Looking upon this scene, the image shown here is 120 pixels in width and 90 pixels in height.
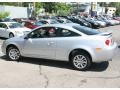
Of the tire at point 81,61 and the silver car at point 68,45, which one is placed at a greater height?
the silver car at point 68,45

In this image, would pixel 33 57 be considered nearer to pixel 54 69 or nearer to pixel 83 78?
pixel 54 69

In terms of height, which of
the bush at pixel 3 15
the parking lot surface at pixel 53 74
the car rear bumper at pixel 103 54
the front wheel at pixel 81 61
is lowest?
the parking lot surface at pixel 53 74

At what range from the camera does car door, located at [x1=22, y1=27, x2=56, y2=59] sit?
935 cm

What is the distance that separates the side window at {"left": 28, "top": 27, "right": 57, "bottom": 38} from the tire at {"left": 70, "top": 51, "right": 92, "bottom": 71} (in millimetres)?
1065

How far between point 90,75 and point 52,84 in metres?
1.51

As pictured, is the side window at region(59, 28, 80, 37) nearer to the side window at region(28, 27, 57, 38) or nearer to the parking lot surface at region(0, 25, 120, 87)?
the side window at region(28, 27, 57, 38)

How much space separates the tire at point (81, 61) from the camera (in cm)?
876

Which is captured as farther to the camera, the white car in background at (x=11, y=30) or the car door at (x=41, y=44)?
the white car in background at (x=11, y=30)

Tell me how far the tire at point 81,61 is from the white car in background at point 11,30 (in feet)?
31.2

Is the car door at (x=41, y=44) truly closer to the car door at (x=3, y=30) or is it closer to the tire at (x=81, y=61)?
the tire at (x=81, y=61)

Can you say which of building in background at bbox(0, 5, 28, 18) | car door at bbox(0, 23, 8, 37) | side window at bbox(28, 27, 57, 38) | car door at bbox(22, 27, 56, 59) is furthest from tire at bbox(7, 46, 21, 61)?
building in background at bbox(0, 5, 28, 18)

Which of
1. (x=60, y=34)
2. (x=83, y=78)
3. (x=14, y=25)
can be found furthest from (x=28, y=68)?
(x=14, y=25)

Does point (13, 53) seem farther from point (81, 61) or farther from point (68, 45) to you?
point (81, 61)

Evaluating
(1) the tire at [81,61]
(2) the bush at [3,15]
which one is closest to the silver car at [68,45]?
(1) the tire at [81,61]
